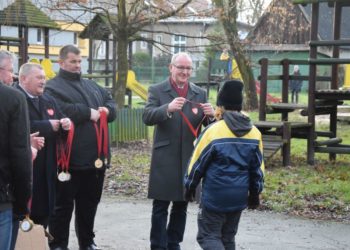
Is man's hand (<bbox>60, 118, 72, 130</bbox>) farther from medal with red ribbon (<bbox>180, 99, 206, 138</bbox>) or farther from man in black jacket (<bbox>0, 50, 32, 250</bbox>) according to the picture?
man in black jacket (<bbox>0, 50, 32, 250</bbox>)

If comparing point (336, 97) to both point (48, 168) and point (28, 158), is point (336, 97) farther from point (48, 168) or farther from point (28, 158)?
point (28, 158)

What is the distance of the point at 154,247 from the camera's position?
6.31m

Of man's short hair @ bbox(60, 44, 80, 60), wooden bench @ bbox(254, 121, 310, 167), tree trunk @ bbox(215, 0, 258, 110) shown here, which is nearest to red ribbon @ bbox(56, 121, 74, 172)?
man's short hair @ bbox(60, 44, 80, 60)

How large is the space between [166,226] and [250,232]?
1.55 meters

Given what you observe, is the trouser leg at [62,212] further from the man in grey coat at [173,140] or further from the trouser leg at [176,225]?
the trouser leg at [176,225]

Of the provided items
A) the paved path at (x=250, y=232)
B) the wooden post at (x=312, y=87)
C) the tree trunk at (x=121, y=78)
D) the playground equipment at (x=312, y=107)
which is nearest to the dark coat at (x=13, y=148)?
the paved path at (x=250, y=232)

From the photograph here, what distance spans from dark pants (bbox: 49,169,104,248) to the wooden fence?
343 inches

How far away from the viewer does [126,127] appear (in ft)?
51.4

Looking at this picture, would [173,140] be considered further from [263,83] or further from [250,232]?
[263,83]

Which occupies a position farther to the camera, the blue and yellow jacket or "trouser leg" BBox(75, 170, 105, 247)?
"trouser leg" BBox(75, 170, 105, 247)

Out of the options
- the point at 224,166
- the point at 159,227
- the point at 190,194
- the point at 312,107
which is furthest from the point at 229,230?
the point at 312,107

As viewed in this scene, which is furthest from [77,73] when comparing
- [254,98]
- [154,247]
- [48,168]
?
[254,98]

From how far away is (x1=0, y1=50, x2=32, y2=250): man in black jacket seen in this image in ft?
12.9

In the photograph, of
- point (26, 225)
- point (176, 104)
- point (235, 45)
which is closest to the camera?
point (26, 225)
